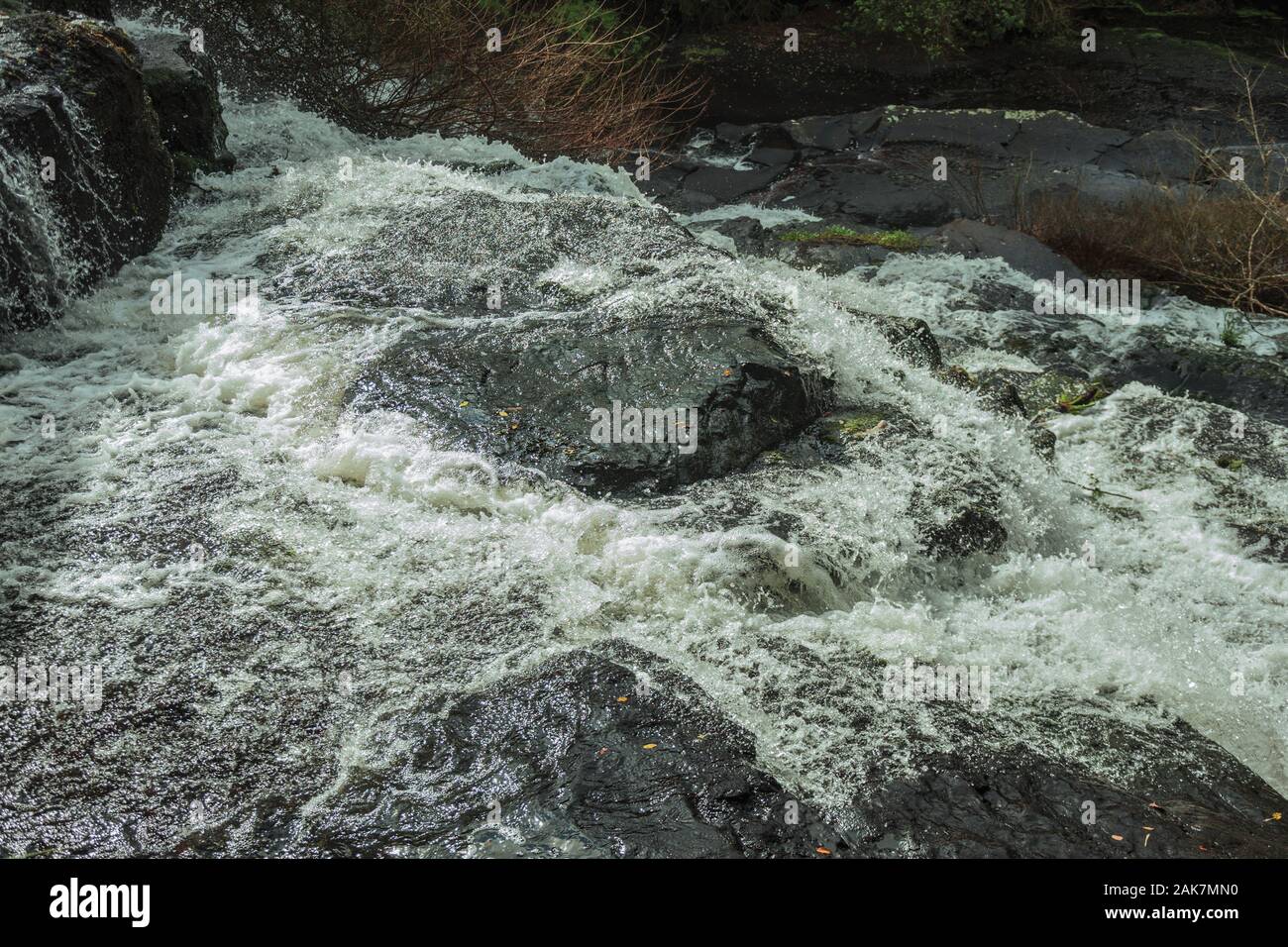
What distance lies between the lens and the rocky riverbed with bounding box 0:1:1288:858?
331 centimetres

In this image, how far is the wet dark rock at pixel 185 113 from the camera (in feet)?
25.4

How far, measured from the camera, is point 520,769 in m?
3.36

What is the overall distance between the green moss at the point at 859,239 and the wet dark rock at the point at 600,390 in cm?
421

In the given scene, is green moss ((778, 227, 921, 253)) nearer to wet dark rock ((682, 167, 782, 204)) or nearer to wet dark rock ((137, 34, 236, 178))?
wet dark rock ((682, 167, 782, 204))

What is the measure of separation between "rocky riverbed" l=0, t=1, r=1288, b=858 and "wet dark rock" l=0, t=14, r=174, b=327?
28 millimetres

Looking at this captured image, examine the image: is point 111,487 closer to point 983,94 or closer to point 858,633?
point 858,633

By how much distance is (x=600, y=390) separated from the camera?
5277 mm

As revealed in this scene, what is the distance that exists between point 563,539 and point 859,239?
612 centimetres

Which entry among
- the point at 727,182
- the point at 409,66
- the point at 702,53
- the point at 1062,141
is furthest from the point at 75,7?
the point at 1062,141

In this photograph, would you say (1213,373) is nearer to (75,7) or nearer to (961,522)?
(961,522)

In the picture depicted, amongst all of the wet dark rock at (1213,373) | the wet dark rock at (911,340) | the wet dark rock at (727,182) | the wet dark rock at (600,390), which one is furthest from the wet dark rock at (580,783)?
the wet dark rock at (727,182)
